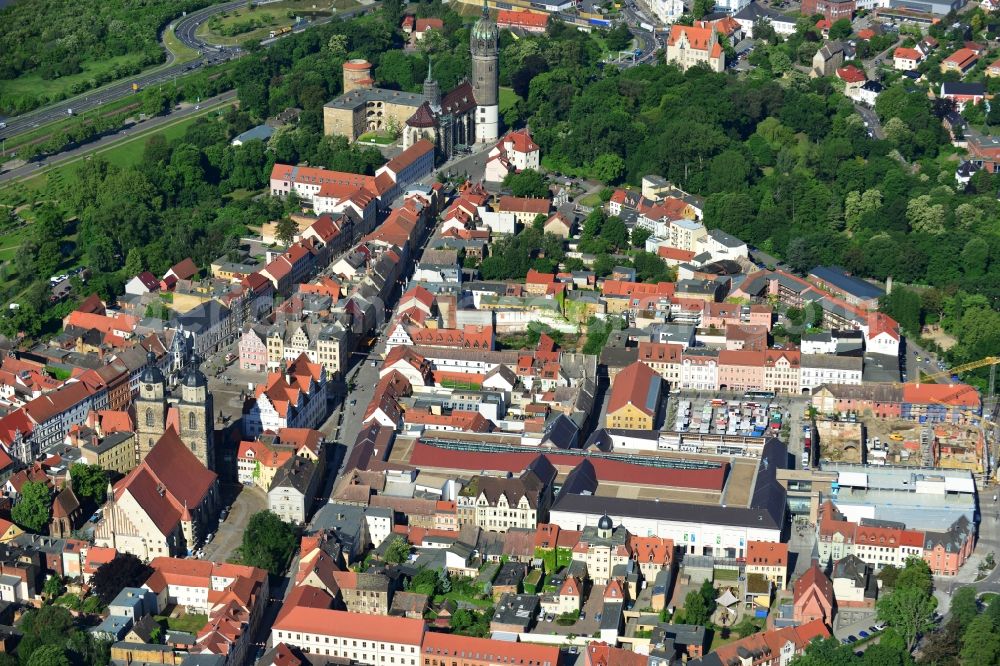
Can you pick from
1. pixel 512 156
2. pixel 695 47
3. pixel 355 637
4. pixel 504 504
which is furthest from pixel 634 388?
pixel 695 47

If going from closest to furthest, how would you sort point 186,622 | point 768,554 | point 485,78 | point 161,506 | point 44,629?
1. point 44,629
2. point 186,622
3. point 768,554
4. point 161,506
5. point 485,78

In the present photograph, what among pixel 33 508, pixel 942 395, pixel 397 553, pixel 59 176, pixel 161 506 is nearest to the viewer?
pixel 397 553

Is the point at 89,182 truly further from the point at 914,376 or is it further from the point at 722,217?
the point at 914,376

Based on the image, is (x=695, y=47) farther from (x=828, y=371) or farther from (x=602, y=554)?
(x=602, y=554)

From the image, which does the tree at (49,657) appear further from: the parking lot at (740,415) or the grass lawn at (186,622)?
the parking lot at (740,415)

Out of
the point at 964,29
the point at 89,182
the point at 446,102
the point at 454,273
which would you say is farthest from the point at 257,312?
the point at 964,29

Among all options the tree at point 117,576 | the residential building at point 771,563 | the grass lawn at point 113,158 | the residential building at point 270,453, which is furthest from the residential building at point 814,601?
the grass lawn at point 113,158
